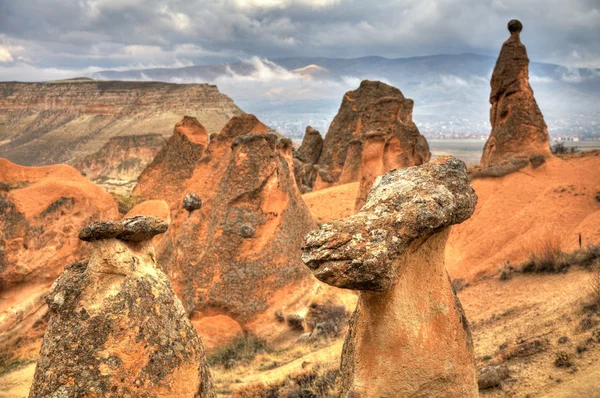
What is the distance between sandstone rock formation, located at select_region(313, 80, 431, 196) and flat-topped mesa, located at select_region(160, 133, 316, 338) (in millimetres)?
7817

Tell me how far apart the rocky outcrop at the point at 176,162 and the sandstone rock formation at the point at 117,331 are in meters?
13.0

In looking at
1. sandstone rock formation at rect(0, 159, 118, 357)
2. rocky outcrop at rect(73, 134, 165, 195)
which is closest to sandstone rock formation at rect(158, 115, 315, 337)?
sandstone rock formation at rect(0, 159, 118, 357)

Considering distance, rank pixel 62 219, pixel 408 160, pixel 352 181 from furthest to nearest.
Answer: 1. pixel 352 181
2. pixel 408 160
3. pixel 62 219

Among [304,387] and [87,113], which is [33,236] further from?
[87,113]

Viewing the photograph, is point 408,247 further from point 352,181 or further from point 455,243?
point 352,181

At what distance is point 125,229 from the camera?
437 centimetres

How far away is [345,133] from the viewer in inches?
1293

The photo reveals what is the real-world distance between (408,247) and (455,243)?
13.4 metres

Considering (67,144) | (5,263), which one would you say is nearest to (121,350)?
(5,263)

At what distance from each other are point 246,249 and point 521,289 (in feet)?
18.0

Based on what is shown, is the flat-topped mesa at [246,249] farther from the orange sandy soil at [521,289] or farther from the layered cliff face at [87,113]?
the layered cliff face at [87,113]

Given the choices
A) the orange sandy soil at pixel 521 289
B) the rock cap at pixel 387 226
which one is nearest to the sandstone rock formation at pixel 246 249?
the orange sandy soil at pixel 521 289

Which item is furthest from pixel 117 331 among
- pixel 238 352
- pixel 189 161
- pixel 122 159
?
pixel 122 159

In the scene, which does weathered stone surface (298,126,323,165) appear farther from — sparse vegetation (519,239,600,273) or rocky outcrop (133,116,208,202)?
sparse vegetation (519,239,600,273)
